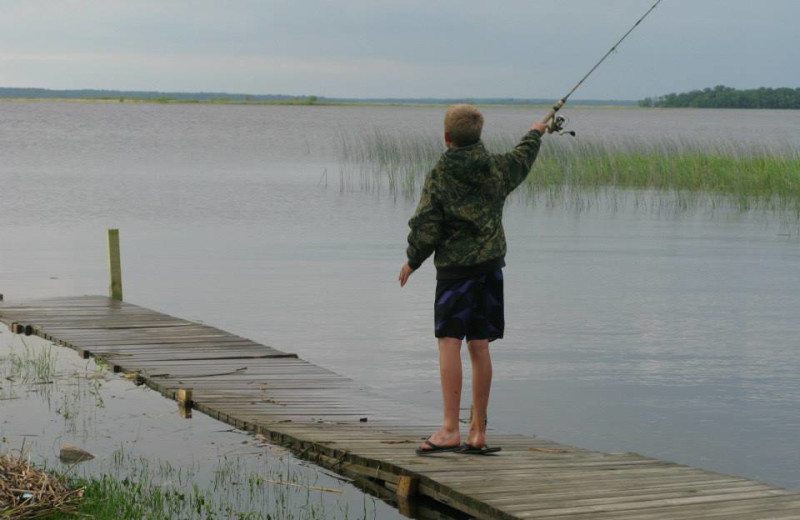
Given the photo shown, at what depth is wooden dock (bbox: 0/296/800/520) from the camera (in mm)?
5500

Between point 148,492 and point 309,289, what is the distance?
9.50 metres

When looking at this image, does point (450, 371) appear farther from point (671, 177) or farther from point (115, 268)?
point (671, 177)

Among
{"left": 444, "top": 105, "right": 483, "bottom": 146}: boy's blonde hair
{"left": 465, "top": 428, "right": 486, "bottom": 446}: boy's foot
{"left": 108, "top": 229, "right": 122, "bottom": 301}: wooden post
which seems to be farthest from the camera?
{"left": 108, "top": 229, "right": 122, "bottom": 301}: wooden post

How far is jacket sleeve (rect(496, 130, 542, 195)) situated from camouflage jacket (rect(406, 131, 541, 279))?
1 centimetres

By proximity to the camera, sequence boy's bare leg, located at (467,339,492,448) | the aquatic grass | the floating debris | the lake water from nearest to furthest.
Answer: the floating debris, boy's bare leg, located at (467,339,492,448), the aquatic grass, the lake water

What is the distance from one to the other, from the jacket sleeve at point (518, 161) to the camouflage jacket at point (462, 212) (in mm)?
14

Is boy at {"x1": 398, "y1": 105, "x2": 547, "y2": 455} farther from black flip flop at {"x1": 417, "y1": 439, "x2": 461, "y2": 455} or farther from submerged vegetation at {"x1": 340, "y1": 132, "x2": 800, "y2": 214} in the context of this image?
submerged vegetation at {"x1": 340, "y1": 132, "x2": 800, "y2": 214}

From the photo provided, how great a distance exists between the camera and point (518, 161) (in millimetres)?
6066

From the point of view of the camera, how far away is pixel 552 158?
28.4 meters

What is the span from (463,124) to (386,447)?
1.99 metres

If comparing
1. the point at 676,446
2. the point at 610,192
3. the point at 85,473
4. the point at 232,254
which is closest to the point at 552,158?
the point at 610,192

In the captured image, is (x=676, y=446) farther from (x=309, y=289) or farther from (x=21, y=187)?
(x=21, y=187)

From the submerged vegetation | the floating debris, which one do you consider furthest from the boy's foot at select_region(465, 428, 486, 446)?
the submerged vegetation

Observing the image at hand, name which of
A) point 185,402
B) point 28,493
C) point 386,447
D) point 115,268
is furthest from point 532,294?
point 28,493
